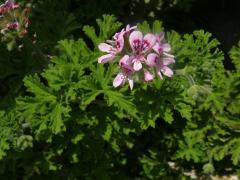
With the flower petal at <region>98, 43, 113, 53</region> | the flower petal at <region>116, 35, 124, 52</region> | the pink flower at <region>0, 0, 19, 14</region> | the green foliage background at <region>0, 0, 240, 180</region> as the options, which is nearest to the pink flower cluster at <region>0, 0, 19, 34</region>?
the pink flower at <region>0, 0, 19, 14</region>

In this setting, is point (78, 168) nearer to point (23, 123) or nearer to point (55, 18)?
point (23, 123)

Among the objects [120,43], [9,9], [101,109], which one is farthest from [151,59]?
[9,9]

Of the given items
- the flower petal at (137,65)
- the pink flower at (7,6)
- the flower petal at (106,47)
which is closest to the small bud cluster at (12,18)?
the pink flower at (7,6)

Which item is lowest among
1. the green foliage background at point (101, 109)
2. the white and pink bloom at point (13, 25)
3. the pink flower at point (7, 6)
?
the green foliage background at point (101, 109)

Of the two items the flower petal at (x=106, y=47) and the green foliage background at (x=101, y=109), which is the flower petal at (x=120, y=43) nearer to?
the flower petal at (x=106, y=47)

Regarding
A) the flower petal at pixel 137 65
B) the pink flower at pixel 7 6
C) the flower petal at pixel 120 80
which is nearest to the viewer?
the flower petal at pixel 137 65

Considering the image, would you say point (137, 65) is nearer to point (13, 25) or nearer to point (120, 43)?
point (120, 43)

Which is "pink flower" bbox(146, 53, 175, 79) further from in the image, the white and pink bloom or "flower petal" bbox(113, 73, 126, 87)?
the white and pink bloom
